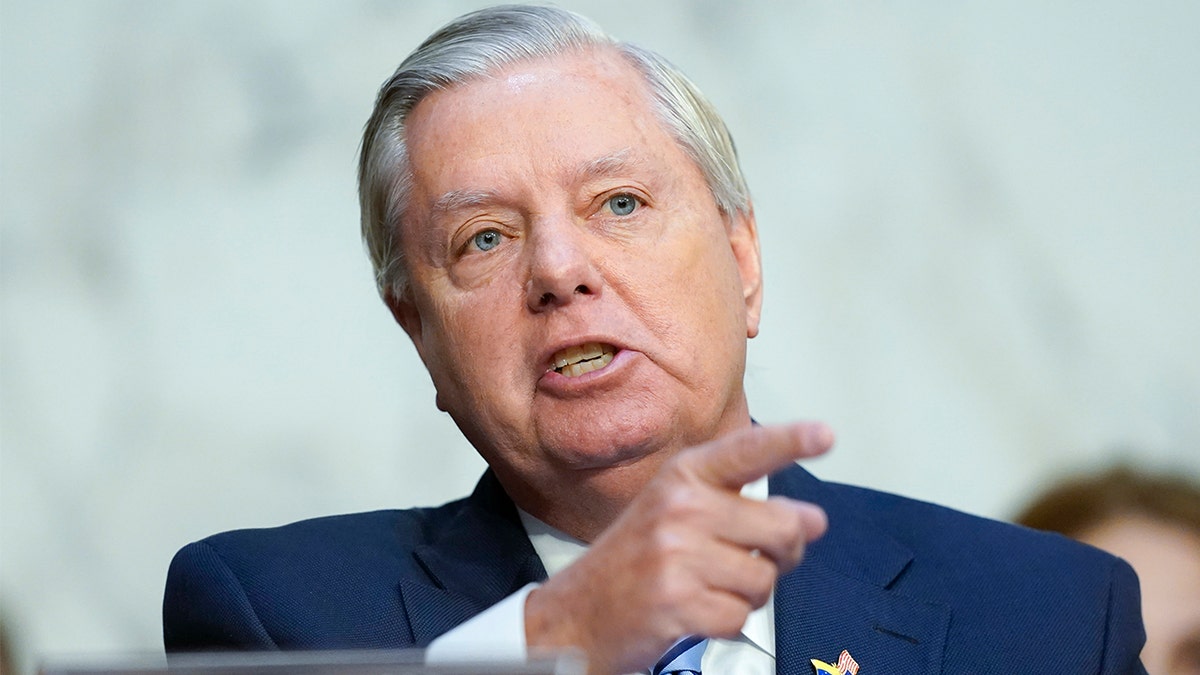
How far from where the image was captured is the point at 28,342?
3.27m

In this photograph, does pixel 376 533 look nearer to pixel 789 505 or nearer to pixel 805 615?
pixel 805 615

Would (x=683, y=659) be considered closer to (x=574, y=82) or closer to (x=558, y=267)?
(x=558, y=267)

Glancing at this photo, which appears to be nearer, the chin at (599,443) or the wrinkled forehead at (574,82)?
the chin at (599,443)

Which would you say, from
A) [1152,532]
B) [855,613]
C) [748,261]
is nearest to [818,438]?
[855,613]

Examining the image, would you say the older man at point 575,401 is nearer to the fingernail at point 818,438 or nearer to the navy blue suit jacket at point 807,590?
the navy blue suit jacket at point 807,590

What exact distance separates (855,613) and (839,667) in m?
0.10

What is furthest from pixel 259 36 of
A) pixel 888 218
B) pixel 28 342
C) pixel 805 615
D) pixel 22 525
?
pixel 805 615

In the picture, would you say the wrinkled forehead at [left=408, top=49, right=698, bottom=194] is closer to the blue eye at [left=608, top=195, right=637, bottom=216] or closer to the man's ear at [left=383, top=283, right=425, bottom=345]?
the blue eye at [left=608, top=195, right=637, bottom=216]

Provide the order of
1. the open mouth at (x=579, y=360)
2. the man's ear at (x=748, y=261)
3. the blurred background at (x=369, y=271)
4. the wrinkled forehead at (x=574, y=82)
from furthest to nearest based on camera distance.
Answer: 1. the blurred background at (x=369, y=271)
2. the man's ear at (x=748, y=261)
3. the wrinkled forehead at (x=574, y=82)
4. the open mouth at (x=579, y=360)

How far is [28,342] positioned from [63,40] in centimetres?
67

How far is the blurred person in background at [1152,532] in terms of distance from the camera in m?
2.82

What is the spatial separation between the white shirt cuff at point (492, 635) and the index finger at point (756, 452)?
24cm

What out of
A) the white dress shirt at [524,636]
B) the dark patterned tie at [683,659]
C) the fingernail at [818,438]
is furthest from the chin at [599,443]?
the fingernail at [818,438]

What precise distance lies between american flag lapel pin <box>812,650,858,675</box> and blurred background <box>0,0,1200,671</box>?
56.8 inches
